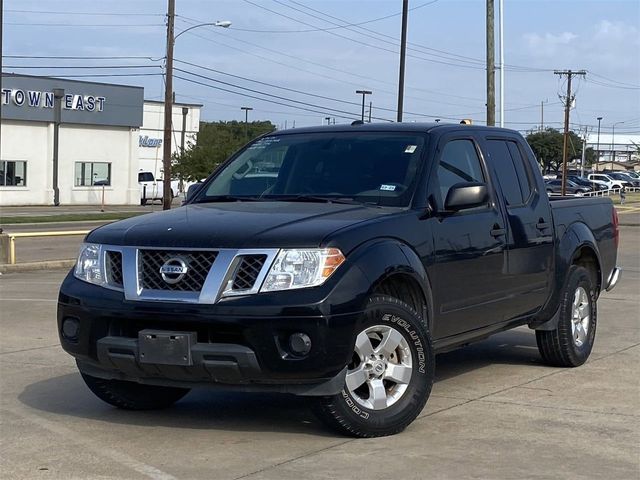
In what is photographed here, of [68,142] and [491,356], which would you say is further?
[68,142]

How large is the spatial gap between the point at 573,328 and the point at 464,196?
93.8 inches

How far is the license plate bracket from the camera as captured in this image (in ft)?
19.2

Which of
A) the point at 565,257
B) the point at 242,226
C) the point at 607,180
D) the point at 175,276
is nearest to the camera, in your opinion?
the point at 175,276

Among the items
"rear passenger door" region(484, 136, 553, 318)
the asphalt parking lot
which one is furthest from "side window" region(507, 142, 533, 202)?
the asphalt parking lot

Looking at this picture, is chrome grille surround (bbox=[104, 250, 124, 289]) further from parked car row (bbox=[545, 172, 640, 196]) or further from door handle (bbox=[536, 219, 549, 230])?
parked car row (bbox=[545, 172, 640, 196])

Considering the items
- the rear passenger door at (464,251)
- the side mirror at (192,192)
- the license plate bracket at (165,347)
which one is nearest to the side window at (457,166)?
the rear passenger door at (464,251)

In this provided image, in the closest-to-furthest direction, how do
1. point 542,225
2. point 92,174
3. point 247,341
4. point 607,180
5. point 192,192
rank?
point 247,341
point 192,192
point 542,225
point 92,174
point 607,180

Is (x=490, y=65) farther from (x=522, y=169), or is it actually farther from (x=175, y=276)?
(x=175, y=276)

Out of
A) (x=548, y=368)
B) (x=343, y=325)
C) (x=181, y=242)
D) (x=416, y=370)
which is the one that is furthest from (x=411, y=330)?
(x=548, y=368)

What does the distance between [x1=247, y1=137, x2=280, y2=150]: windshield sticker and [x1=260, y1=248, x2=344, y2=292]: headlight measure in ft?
6.94

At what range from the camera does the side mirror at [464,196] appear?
6848 mm

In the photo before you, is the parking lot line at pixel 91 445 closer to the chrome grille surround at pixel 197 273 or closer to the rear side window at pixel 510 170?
the chrome grille surround at pixel 197 273

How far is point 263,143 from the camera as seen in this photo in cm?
792

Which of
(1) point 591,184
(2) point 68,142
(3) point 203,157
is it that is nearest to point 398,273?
(3) point 203,157
